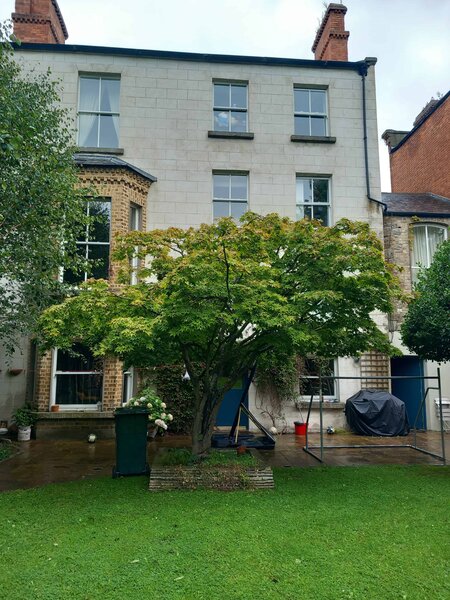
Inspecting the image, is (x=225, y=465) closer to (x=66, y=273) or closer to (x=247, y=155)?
(x=66, y=273)

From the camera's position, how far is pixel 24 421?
12.6 metres

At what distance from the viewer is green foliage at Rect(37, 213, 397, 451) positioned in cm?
675

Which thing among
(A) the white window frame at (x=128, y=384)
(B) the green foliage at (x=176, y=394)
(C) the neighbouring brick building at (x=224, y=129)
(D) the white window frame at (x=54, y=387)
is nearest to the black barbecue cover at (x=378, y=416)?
(C) the neighbouring brick building at (x=224, y=129)

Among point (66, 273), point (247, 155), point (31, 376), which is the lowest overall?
point (31, 376)

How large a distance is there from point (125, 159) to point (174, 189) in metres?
1.82

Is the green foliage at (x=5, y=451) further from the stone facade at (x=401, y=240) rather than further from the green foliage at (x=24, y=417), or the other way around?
the stone facade at (x=401, y=240)

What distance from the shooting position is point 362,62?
15820mm

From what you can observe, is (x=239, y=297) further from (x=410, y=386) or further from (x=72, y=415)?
(x=410, y=386)

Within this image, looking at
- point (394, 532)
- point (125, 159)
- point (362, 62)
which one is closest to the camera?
point (394, 532)

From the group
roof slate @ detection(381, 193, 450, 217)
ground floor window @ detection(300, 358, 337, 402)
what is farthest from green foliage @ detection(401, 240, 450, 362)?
roof slate @ detection(381, 193, 450, 217)

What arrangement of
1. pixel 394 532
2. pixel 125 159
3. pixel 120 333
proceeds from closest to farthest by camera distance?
pixel 394 532 → pixel 120 333 → pixel 125 159

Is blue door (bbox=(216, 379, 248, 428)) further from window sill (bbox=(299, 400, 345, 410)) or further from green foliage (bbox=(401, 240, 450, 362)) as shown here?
green foliage (bbox=(401, 240, 450, 362))

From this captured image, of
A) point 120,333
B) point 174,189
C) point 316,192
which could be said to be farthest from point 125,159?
point 120,333

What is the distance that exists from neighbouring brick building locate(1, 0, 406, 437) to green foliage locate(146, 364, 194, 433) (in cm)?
89
